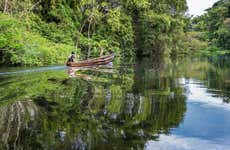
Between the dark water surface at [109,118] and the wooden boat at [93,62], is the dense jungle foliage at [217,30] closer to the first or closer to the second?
the wooden boat at [93,62]

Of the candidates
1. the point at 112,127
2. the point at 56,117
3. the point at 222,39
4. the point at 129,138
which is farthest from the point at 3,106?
the point at 222,39

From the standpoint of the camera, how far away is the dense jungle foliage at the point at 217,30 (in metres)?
62.9

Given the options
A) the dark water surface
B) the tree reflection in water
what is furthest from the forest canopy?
the tree reflection in water

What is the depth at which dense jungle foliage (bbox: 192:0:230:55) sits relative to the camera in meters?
62.9

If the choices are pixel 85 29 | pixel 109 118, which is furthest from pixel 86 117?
pixel 85 29

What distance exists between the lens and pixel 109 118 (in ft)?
25.8

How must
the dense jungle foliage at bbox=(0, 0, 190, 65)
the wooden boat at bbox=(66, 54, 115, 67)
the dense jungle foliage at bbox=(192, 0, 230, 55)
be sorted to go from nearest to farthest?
1. the dense jungle foliage at bbox=(0, 0, 190, 65)
2. the wooden boat at bbox=(66, 54, 115, 67)
3. the dense jungle foliage at bbox=(192, 0, 230, 55)

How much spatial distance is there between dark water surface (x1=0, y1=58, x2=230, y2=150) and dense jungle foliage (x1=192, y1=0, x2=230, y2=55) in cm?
5349

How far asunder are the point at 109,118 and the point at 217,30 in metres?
63.7

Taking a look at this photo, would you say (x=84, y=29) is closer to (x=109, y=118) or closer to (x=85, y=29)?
(x=85, y=29)

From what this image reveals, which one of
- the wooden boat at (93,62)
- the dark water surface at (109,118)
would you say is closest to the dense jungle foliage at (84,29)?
the wooden boat at (93,62)

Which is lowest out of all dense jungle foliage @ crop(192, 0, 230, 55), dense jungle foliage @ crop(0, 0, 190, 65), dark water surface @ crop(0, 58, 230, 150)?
dark water surface @ crop(0, 58, 230, 150)

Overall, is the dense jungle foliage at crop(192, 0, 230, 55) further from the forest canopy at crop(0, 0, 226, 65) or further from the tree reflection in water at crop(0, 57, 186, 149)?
the tree reflection in water at crop(0, 57, 186, 149)

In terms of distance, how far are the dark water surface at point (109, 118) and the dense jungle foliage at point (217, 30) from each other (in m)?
53.5
